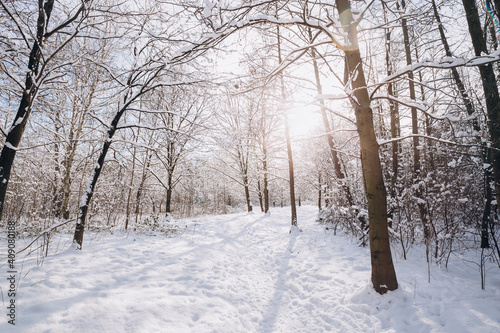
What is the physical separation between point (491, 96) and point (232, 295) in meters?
5.68

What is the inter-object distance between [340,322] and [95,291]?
11.7ft

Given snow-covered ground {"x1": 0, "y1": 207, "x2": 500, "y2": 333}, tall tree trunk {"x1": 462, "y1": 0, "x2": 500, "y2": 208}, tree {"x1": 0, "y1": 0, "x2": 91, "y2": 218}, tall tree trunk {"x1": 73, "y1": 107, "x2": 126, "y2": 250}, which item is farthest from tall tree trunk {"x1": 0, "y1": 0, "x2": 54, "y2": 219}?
tall tree trunk {"x1": 462, "y1": 0, "x2": 500, "y2": 208}

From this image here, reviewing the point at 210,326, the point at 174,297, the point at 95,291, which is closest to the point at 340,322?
the point at 210,326

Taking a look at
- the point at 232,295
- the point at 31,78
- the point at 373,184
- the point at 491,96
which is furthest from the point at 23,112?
the point at 491,96

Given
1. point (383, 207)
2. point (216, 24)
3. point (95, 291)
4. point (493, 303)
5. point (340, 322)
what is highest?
point (216, 24)

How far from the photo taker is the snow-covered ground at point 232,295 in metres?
2.47

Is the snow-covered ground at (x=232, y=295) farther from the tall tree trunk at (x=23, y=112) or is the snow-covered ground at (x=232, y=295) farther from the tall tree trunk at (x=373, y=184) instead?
the tall tree trunk at (x=23, y=112)

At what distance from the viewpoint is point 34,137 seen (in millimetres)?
7336

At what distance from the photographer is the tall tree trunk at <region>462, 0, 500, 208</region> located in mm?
3340

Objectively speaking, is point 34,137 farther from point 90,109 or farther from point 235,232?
point 235,232

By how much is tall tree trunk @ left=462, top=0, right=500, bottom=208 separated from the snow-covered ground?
6.58ft

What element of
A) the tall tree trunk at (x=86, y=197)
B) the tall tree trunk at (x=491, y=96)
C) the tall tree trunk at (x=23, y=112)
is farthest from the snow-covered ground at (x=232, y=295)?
the tall tree trunk at (x=491, y=96)

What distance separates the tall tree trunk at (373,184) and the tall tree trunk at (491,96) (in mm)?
1813

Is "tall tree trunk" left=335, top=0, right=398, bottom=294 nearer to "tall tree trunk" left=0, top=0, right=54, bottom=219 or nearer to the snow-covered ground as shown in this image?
the snow-covered ground
